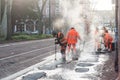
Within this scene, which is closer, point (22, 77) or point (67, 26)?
point (22, 77)

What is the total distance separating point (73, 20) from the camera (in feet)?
114

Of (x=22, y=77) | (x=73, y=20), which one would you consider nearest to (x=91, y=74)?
(x=22, y=77)

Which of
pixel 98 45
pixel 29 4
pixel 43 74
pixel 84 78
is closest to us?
pixel 84 78

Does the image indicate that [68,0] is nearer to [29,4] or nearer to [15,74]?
[15,74]

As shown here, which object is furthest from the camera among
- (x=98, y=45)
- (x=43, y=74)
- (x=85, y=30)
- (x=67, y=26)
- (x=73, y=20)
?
(x=85, y=30)

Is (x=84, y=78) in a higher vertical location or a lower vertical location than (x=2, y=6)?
lower

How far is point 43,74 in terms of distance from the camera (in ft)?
41.5

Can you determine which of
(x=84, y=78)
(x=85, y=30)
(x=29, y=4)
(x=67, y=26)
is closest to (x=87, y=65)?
(x=84, y=78)

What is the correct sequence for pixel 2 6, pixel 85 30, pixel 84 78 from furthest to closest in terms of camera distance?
pixel 2 6, pixel 85 30, pixel 84 78

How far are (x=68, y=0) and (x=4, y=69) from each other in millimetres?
22503

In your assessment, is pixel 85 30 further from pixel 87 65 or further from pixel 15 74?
pixel 15 74

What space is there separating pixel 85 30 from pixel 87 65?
26086 mm

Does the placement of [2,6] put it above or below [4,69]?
above

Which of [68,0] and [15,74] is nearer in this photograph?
[15,74]
